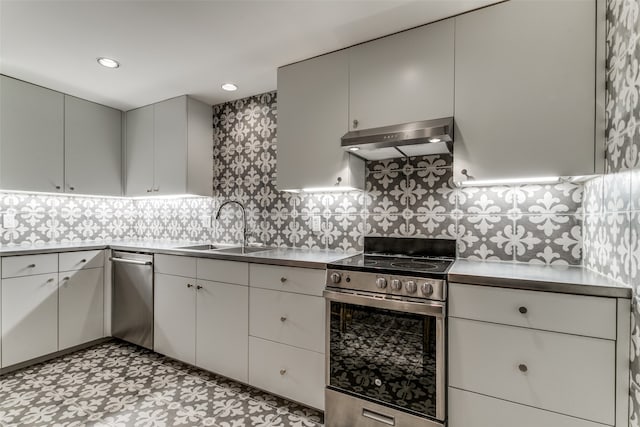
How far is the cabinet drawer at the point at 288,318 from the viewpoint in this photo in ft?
6.16

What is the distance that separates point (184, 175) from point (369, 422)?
2445 mm

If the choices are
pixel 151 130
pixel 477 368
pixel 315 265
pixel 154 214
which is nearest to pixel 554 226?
pixel 477 368

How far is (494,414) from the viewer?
142 cm

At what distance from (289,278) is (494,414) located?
124 centimetres

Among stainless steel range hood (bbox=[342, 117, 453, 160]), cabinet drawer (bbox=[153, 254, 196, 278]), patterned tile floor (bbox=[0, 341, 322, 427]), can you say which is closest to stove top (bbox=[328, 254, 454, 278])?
stainless steel range hood (bbox=[342, 117, 453, 160])

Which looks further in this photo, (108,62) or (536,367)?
(108,62)

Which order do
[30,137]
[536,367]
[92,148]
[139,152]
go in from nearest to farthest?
[536,367], [30,137], [92,148], [139,152]

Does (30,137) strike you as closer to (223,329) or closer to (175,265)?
(175,265)

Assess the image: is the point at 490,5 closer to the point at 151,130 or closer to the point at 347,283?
the point at 347,283

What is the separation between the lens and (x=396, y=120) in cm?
188

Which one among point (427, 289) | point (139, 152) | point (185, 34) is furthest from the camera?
point (139, 152)

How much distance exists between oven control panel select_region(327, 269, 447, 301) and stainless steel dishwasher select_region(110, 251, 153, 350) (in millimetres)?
1815

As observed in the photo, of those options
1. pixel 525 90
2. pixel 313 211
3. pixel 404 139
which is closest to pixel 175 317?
pixel 313 211

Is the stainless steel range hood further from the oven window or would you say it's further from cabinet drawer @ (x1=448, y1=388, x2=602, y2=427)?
cabinet drawer @ (x1=448, y1=388, x2=602, y2=427)
